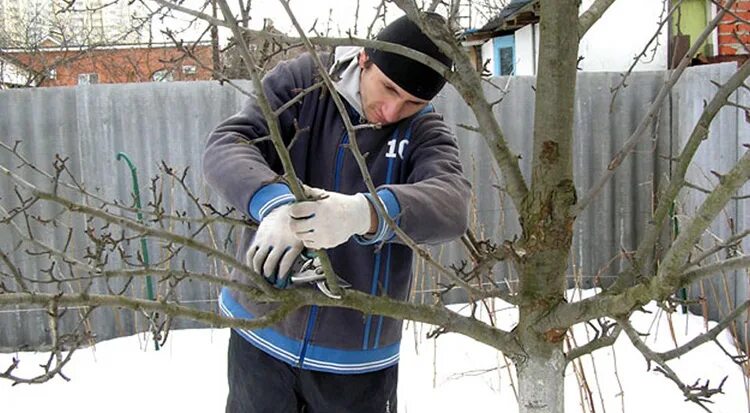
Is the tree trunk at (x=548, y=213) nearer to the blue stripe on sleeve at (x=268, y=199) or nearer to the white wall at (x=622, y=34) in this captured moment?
the blue stripe on sleeve at (x=268, y=199)

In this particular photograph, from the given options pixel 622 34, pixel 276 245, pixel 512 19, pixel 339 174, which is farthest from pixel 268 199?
pixel 512 19

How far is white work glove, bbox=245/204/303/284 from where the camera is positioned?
1.18 metres

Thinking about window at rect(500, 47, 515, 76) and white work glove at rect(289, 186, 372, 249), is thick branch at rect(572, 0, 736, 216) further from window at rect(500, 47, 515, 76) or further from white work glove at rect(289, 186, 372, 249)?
window at rect(500, 47, 515, 76)

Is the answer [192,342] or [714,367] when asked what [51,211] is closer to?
[192,342]

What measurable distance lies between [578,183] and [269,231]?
14.8 ft

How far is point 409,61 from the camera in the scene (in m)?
1.44

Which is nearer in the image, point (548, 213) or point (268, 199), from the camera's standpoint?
point (548, 213)

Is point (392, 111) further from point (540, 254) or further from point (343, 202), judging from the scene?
point (540, 254)

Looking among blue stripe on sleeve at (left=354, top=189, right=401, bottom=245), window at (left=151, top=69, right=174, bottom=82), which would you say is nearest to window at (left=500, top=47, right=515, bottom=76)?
window at (left=151, top=69, right=174, bottom=82)

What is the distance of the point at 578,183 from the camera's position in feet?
17.5

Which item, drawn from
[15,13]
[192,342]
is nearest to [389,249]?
[192,342]

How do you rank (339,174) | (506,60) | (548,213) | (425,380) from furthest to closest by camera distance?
(506,60) → (425,380) → (339,174) → (548,213)

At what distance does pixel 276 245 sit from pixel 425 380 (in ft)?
9.57

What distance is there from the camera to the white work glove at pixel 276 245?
1185mm
